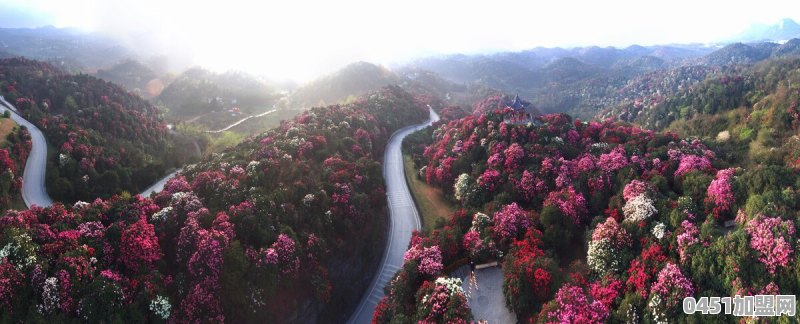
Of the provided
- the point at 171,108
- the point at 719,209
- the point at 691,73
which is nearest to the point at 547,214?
the point at 719,209

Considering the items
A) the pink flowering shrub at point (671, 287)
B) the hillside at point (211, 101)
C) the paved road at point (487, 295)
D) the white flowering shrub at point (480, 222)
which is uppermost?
the pink flowering shrub at point (671, 287)

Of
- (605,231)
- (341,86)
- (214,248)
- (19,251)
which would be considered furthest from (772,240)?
(341,86)

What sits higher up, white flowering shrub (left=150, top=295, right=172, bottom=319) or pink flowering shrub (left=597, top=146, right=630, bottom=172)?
pink flowering shrub (left=597, top=146, right=630, bottom=172)

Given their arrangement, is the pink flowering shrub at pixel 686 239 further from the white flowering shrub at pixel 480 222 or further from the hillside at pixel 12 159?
the hillside at pixel 12 159

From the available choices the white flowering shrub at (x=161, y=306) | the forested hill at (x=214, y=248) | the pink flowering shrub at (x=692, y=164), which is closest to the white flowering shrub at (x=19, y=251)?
the forested hill at (x=214, y=248)

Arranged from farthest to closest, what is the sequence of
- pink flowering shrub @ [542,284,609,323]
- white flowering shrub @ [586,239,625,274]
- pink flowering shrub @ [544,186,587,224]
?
1. pink flowering shrub @ [544,186,587,224]
2. white flowering shrub @ [586,239,625,274]
3. pink flowering shrub @ [542,284,609,323]

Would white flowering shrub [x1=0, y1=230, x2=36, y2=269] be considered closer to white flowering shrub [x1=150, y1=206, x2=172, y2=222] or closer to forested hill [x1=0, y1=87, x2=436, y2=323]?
forested hill [x1=0, y1=87, x2=436, y2=323]

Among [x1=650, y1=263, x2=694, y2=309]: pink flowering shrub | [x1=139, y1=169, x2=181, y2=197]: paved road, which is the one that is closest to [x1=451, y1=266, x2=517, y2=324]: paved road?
[x1=650, y1=263, x2=694, y2=309]: pink flowering shrub
